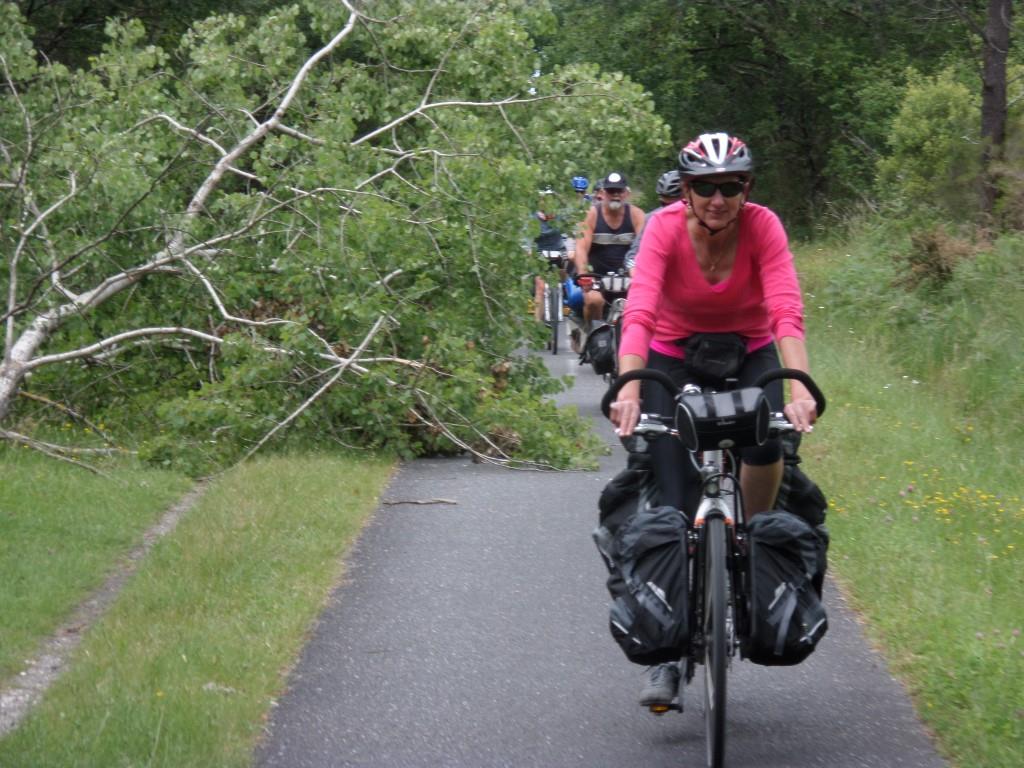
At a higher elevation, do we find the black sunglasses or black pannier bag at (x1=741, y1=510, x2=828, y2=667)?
the black sunglasses

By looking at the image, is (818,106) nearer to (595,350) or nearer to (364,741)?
(595,350)

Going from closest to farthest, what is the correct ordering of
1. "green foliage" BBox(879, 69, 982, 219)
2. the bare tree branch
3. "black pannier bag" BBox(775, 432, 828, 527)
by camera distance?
"black pannier bag" BBox(775, 432, 828, 527) < the bare tree branch < "green foliage" BBox(879, 69, 982, 219)

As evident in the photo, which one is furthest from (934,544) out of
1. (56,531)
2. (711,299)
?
(56,531)

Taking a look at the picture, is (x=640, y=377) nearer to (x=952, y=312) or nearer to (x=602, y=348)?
(x=602, y=348)

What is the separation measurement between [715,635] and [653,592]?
0.92 feet

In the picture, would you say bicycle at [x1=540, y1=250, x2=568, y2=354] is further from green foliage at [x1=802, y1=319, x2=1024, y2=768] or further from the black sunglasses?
the black sunglasses

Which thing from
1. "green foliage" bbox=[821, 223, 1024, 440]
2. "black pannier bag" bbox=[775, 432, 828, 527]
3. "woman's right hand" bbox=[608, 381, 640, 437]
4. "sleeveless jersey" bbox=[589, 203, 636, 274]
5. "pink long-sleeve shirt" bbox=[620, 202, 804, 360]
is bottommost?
"green foliage" bbox=[821, 223, 1024, 440]

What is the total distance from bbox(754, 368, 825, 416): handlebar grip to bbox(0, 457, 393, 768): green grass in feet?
6.77

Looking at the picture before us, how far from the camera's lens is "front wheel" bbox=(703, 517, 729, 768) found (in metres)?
4.93

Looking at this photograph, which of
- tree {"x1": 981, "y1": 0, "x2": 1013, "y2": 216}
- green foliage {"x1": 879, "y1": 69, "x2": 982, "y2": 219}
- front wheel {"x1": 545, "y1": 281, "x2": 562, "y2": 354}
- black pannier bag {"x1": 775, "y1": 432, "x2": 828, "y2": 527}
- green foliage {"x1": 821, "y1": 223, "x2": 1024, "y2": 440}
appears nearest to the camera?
black pannier bag {"x1": 775, "y1": 432, "x2": 828, "y2": 527}

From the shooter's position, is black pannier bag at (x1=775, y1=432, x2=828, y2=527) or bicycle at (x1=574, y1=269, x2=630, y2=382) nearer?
black pannier bag at (x1=775, y1=432, x2=828, y2=527)

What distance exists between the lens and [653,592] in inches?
203

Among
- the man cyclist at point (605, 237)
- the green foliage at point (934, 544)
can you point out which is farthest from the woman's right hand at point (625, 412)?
the man cyclist at point (605, 237)

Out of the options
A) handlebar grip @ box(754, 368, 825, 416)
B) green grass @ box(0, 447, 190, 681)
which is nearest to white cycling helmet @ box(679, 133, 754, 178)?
handlebar grip @ box(754, 368, 825, 416)
